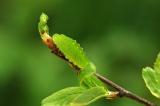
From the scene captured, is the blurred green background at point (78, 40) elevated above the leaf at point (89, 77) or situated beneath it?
elevated above

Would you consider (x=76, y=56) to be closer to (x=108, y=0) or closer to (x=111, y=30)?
(x=111, y=30)

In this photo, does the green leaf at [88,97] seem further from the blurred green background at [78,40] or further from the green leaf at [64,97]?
the blurred green background at [78,40]

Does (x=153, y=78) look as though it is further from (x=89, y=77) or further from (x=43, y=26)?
(x=43, y=26)

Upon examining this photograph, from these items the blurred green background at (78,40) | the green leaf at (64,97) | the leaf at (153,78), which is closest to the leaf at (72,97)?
the green leaf at (64,97)

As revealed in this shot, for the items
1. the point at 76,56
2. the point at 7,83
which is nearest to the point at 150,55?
the point at 7,83

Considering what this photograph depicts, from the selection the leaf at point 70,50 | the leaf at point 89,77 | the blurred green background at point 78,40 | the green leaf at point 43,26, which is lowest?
the leaf at point 89,77

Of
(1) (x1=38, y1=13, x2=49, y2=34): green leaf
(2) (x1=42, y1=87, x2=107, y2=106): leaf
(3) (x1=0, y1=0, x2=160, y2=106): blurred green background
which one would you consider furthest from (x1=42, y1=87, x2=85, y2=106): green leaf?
(3) (x1=0, y1=0, x2=160, y2=106): blurred green background
